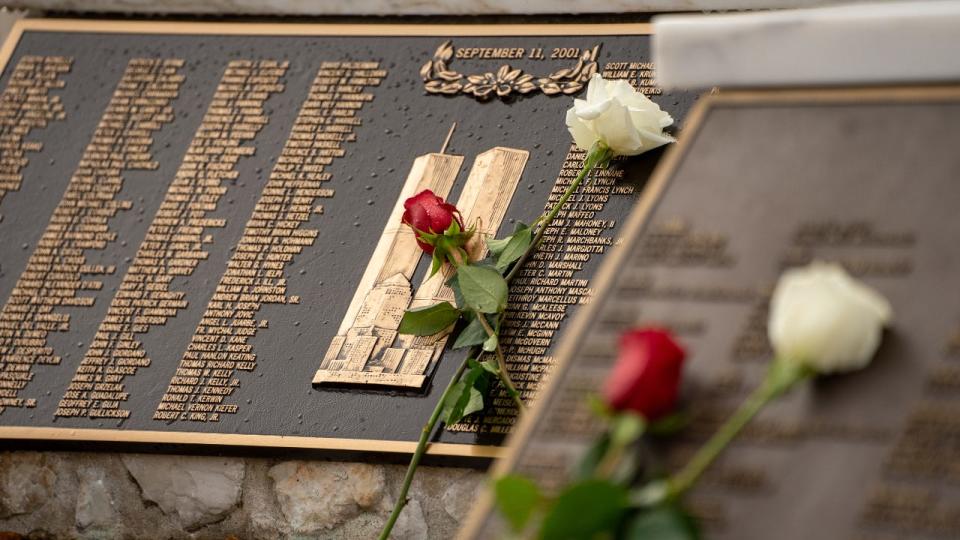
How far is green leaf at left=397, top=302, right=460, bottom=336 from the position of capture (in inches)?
106

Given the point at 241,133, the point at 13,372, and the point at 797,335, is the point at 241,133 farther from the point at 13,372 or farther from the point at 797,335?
the point at 797,335

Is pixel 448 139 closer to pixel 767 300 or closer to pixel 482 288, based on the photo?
pixel 482 288

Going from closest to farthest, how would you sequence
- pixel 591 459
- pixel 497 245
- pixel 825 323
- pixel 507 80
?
1. pixel 825 323
2. pixel 591 459
3. pixel 497 245
4. pixel 507 80

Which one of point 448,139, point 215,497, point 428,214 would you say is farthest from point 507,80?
point 215,497

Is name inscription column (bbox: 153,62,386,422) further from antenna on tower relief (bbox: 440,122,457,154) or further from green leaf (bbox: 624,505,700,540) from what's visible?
green leaf (bbox: 624,505,700,540)

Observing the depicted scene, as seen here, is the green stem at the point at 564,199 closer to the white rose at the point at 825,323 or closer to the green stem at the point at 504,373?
the green stem at the point at 504,373

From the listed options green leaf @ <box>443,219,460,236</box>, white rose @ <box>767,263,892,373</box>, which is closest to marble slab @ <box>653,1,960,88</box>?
white rose @ <box>767,263,892,373</box>

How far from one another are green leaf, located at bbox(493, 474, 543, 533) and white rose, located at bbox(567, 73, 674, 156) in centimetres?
127

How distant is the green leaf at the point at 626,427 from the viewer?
5.21 feet

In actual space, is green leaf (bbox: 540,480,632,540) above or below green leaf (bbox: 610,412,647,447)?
below

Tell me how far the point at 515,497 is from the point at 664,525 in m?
0.19

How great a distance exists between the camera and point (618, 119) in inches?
108

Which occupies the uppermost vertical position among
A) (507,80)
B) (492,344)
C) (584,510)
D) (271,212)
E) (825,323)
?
(507,80)

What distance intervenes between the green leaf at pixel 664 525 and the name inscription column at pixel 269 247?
4.72ft
